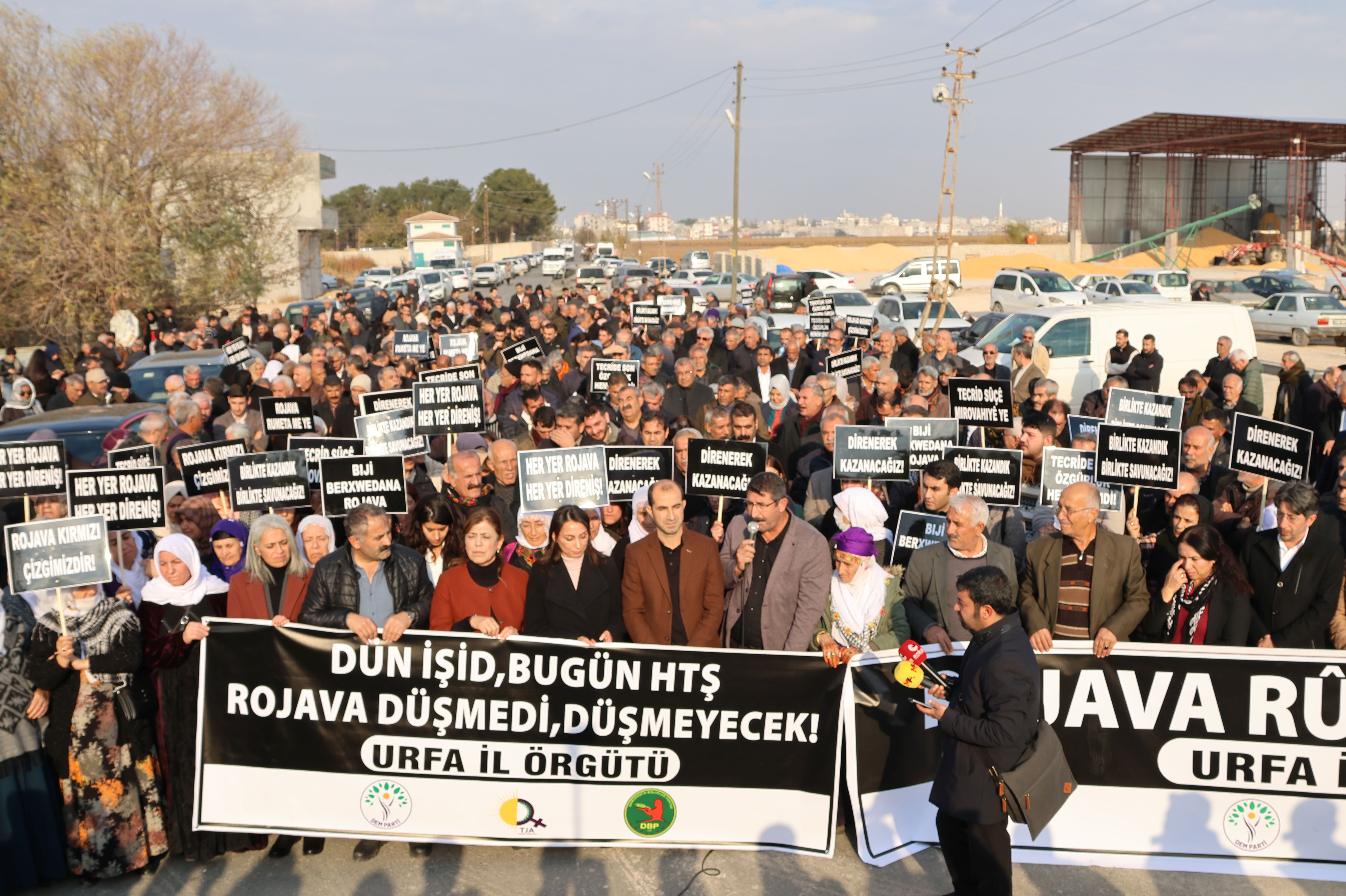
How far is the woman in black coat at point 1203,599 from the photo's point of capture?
17.7 ft

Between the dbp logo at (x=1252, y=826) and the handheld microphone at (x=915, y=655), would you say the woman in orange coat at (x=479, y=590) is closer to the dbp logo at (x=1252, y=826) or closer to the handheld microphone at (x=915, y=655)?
the handheld microphone at (x=915, y=655)

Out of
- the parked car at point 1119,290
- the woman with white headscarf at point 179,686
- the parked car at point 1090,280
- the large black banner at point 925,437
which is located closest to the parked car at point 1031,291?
the parked car at point 1119,290

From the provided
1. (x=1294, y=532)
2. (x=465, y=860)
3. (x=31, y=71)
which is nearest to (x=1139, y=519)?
(x=1294, y=532)

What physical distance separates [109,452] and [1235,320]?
14884 millimetres

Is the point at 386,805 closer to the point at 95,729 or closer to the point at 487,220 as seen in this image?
the point at 95,729

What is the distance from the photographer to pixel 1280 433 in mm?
6715

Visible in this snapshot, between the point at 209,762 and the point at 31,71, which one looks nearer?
the point at 209,762

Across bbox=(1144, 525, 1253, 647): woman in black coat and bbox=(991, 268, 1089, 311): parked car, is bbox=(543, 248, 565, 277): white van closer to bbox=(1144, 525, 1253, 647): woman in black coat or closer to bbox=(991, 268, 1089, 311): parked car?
bbox=(991, 268, 1089, 311): parked car

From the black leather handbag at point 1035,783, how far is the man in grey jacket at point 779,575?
1.48m

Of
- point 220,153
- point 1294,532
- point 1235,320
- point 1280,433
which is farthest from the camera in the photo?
point 220,153

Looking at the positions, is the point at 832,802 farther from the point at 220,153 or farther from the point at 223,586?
the point at 220,153

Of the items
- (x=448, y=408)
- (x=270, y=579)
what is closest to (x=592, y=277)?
(x=448, y=408)

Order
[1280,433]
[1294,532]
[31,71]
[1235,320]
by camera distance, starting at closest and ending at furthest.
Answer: [1294,532]
[1280,433]
[1235,320]
[31,71]

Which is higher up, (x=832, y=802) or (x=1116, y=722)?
(x=1116, y=722)
